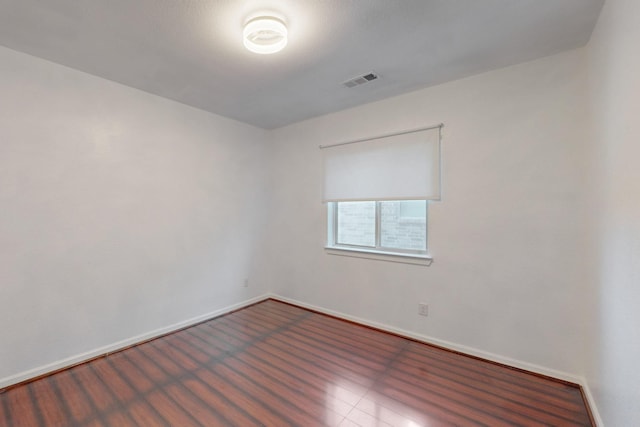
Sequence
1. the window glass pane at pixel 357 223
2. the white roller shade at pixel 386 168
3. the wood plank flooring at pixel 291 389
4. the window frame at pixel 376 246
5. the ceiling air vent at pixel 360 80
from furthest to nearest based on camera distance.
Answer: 1. the window glass pane at pixel 357 223
2. the window frame at pixel 376 246
3. the white roller shade at pixel 386 168
4. the ceiling air vent at pixel 360 80
5. the wood plank flooring at pixel 291 389

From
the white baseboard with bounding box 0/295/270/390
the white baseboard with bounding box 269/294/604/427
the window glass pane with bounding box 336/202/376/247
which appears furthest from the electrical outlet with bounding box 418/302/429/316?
the white baseboard with bounding box 0/295/270/390

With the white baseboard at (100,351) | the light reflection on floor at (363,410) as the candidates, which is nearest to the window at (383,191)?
the light reflection on floor at (363,410)

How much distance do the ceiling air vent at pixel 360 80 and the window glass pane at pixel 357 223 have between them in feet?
4.45

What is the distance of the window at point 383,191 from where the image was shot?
2.83m

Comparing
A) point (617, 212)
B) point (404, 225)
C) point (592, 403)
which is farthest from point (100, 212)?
point (592, 403)

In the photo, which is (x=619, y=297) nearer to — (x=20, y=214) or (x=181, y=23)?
(x=181, y=23)

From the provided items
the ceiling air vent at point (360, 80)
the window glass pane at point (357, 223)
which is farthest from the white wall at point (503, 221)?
the ceiling air vent at point (360, 80)

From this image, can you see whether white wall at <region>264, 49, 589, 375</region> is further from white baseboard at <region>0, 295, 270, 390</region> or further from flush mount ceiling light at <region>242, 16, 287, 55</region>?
white baseboard at <region>0, 295, 270, 390</region>

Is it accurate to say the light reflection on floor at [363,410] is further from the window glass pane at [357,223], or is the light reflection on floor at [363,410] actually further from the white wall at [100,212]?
the white wall at [100,212]

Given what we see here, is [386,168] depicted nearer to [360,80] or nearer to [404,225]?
[404,225]

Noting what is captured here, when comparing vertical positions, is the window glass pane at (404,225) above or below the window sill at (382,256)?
above

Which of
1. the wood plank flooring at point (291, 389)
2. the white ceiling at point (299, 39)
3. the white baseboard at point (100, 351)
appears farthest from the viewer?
the white baseboard at point (100, 351)

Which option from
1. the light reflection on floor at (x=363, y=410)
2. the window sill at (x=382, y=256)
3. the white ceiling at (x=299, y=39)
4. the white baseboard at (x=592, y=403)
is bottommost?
the light reflection on floor at (x=363, y=410)

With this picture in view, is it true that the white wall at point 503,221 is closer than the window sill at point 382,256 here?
Yes
